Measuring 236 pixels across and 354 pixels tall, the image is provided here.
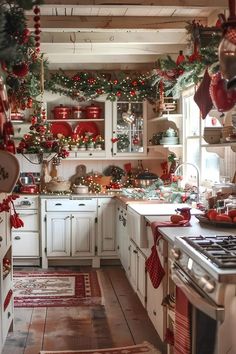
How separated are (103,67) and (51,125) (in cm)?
104

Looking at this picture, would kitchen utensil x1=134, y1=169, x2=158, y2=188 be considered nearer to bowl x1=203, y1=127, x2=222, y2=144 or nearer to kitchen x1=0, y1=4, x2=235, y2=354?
kitchen x1=0, y1=4, x2=235, y2=354

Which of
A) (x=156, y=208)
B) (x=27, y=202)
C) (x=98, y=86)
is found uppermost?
(x=98, y=86)

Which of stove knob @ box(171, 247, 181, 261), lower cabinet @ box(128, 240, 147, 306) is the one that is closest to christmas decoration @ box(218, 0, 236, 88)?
stove knob @ box(171, 247, 181, 261)

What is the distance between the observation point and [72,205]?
620cm

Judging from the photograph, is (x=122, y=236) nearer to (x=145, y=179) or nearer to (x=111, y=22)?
(x=145, y=179)

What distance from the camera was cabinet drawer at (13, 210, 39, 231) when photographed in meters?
6.20

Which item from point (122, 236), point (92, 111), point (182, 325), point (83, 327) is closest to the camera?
point (182, 325)

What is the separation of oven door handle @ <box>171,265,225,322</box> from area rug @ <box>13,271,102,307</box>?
2296mm

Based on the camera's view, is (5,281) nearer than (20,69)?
No

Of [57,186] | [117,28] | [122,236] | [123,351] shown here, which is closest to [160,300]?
[123,351]

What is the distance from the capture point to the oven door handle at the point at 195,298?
6.87ft

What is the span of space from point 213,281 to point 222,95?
Answer: 4.59ft

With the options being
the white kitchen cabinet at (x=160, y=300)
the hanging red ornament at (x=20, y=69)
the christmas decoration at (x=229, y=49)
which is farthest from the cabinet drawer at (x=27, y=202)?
the christmas decoration at (x=229, y=49)

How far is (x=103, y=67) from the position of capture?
688 centimetres
